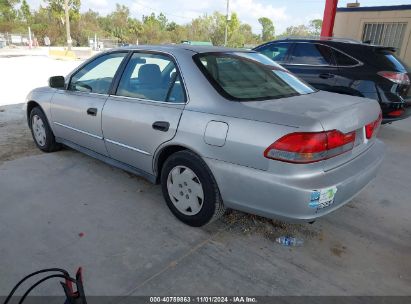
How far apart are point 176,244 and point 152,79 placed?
1574 mm

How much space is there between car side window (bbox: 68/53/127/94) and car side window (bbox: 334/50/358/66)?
3820mm

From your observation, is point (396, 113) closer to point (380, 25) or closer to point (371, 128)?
point (371, 128)

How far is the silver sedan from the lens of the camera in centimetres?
235

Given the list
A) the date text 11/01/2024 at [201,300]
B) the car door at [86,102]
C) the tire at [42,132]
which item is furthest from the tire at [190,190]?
the tire at [42,132]

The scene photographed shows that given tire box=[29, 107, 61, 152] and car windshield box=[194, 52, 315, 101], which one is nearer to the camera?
car windshield box=[194, 52, 315, 101]

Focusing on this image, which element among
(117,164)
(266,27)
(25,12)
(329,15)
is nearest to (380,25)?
(329,15)

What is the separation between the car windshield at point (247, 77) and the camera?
285cm

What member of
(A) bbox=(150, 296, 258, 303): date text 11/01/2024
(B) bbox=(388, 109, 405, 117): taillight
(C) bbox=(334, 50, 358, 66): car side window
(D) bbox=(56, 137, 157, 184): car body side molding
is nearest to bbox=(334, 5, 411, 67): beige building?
(C) bbox=(334, 50, 358, 66): car side window

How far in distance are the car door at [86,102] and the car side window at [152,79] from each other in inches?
8.9

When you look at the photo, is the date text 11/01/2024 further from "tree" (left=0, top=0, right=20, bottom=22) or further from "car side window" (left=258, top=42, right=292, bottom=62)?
"tree" (left=0, top=0, right=20, bottom=22)

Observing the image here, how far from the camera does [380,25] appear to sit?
12.1 m

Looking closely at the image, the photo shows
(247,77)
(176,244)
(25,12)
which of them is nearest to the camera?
(176,244)

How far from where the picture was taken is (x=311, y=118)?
7.65ft

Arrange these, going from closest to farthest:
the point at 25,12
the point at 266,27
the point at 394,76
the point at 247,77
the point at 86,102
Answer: the point at 247,77 → the point at 86,102 → the point at 394,76 → the point at 25,12 → the point at 266,27
